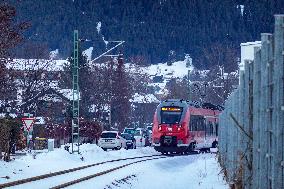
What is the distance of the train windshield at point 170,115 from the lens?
46.6m

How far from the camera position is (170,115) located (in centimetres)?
4684

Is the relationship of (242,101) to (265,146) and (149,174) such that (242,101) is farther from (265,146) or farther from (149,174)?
(149,174)

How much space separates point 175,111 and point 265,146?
36536 millimetres

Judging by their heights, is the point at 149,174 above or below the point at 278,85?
below

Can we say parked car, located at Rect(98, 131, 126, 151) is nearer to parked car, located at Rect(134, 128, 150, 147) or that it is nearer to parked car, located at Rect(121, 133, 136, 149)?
parked car, located at Rect(121, 133, 136, 149)

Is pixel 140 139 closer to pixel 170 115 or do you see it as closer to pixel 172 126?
pixel 170 115

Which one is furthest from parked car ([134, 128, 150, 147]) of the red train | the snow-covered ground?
the snow-covered ground

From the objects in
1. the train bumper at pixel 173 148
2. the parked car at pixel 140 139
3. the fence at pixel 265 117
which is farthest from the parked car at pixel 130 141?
the fence at pixel 265 117

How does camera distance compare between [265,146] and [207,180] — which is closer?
[265,146]

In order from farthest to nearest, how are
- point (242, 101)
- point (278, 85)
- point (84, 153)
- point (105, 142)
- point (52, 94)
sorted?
point (52, 94) → point (105, 142) → point (84, 153) → point (242, 101) → point (278, 85)

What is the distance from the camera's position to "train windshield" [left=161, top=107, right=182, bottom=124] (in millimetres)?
46594

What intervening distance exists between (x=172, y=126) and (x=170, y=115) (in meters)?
0.73

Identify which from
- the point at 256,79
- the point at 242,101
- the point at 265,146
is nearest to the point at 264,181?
the point at 265,146

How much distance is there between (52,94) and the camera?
89125 mm
